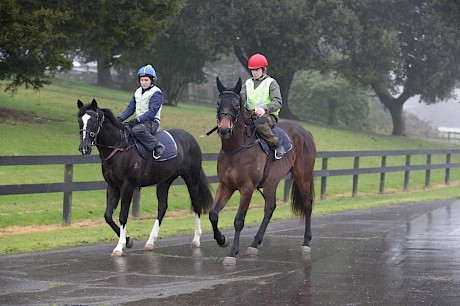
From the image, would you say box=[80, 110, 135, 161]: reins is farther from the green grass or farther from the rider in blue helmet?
the green grass

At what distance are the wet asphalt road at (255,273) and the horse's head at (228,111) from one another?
5.67 feet

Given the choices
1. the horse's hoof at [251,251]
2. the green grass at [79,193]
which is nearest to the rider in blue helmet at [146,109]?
the green grass at [79,193]

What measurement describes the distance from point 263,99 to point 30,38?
13.9m

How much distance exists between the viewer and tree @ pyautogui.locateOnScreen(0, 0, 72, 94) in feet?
80.5

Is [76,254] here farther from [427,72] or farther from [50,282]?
[427,72]

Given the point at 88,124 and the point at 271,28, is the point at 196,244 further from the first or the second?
the point at 271,28

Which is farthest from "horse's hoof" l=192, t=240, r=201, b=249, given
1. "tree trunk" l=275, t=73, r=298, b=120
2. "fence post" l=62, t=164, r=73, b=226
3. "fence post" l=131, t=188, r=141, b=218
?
"tree trunk" l=275, t=73, r=298, b=120

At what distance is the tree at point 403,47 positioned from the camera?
1948 inches

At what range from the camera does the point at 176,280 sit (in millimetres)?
10078

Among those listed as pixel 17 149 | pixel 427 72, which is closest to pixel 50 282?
pixel 17 149

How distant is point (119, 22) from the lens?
28750mm

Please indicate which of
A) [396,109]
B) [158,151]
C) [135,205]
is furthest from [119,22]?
[396,109]

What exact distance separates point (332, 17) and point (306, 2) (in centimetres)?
165

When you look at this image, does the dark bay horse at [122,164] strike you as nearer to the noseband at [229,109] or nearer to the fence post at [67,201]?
the noseband at [229,109]
